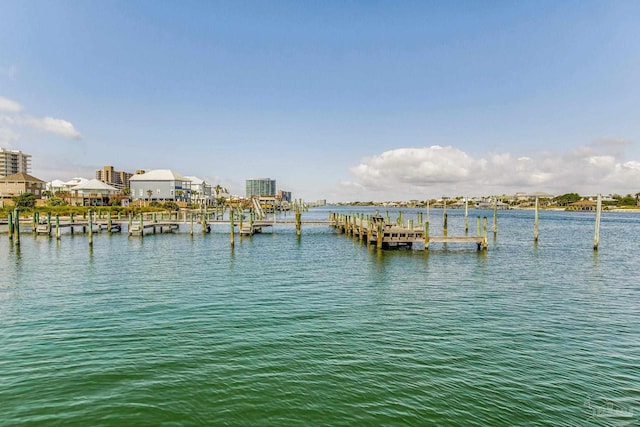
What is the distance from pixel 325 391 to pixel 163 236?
55.3 metres

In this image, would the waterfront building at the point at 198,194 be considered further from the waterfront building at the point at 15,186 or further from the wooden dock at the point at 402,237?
the wooden dock at the point at 402,237

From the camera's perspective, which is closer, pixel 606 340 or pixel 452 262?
pixel 606 340

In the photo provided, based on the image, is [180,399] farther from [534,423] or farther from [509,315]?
[509,315]

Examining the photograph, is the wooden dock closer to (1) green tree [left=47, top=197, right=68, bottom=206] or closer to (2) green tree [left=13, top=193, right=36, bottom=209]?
(2) green tree [left=13, top=193, right=36, bottom=209]

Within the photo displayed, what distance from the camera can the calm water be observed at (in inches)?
411

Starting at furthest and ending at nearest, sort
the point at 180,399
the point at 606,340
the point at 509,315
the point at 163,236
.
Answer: the point at 163,236
the point at 509,315
the point at 606,340
the point at 180,399

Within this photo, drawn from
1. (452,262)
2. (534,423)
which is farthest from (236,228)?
(534,423)

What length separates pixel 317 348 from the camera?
14.6 metres

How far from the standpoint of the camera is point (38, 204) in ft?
343

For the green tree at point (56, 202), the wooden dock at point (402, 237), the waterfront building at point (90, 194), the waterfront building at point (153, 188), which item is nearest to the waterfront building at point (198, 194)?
the waterfront building at point (153, 188)

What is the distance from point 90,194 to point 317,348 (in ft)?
428

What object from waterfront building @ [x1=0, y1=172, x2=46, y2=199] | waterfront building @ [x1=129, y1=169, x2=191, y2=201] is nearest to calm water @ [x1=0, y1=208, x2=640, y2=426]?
waterfront building @ [x1=0, y1=172, x2=46, y2=199]

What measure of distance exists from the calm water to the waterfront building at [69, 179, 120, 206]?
323 feet

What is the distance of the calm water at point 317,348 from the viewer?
411 inches
